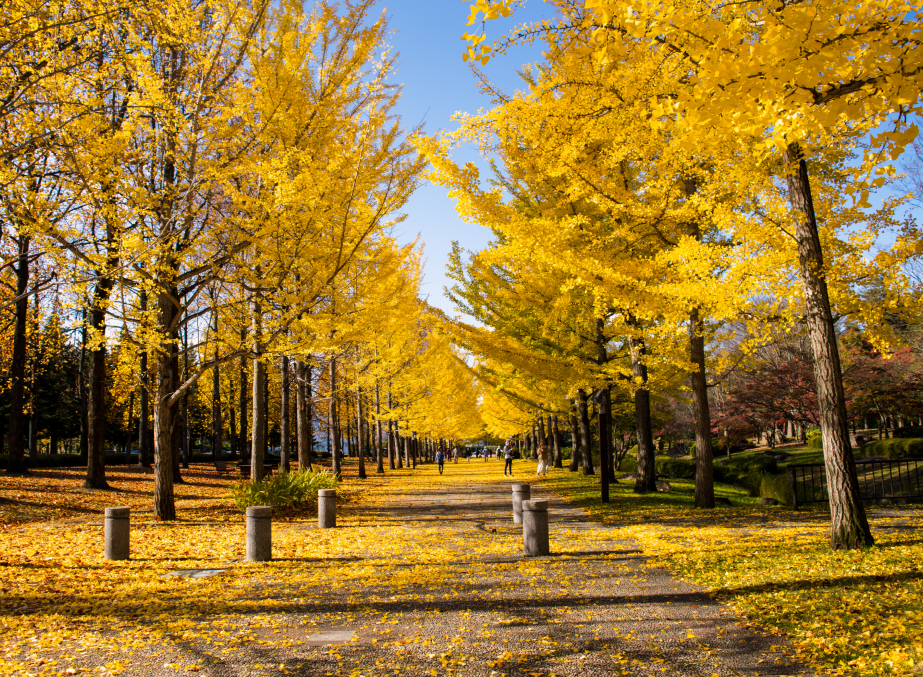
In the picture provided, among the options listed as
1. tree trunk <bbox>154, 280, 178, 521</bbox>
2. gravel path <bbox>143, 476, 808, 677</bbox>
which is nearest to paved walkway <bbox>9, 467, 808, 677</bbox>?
gravel path <bbox>143, 476, 808, 677</bbox>

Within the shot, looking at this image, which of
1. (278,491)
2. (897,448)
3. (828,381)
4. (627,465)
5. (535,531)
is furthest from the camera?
(627,465)

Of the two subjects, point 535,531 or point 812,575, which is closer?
point 812,575

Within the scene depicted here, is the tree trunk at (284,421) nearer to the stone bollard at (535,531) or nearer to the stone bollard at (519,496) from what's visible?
the stone bollard at (519,496)

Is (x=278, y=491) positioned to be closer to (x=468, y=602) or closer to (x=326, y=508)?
(x=326, y=508)

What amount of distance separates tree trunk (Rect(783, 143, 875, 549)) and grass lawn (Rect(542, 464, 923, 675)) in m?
0.29

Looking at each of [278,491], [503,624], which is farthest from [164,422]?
[503,624]

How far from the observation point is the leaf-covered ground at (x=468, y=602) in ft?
12.2

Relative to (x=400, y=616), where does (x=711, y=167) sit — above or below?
above

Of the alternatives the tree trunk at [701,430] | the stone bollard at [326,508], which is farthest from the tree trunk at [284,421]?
the tree trunk at [701,430]

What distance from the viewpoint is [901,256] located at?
6.80 m

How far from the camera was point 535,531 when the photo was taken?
7086 millimetres

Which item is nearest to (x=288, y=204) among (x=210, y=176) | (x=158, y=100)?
(x=210, y=176)

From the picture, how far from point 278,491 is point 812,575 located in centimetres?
963

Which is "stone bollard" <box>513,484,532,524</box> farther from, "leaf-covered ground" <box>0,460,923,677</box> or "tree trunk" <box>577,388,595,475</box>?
"tree trunk" <box>577,388,595,475</box>
